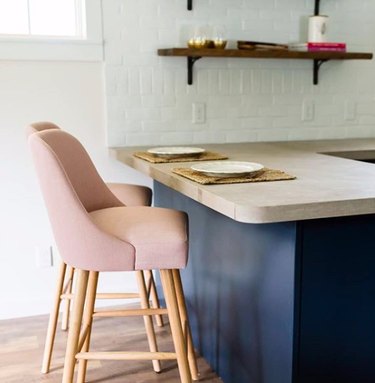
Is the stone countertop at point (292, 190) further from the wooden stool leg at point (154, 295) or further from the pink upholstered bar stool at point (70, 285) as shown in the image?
the wooden stool leg at point (154, 295)

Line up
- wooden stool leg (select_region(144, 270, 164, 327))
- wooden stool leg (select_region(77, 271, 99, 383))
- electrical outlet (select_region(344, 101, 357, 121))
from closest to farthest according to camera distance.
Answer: wooden stool leg (select_region(77, 271, 99, 383)), wooden stool leg (select_region(144, 270, 164, 327)), electrical outlet (select_region(344, 101, 357, 121))

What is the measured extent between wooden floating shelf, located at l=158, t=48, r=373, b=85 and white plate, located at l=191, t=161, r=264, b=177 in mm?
1014

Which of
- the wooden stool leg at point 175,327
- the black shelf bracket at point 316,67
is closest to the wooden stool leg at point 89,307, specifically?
the wooden stool leg at point 175,327

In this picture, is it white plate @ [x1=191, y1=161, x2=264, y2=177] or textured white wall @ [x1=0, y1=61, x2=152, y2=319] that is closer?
white plate @ [x1=191, y1=161, x2=264, y2=177]

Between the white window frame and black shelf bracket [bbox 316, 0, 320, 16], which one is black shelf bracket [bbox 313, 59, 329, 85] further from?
the white window frame

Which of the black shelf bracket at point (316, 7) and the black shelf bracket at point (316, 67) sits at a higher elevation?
the black shelf bracket at point (316, 7)

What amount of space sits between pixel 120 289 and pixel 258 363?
4.50 ft

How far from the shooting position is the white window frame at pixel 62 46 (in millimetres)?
2656

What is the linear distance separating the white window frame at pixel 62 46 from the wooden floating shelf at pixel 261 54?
1.15ft

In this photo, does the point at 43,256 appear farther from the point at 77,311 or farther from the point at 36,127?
the point at 77,311

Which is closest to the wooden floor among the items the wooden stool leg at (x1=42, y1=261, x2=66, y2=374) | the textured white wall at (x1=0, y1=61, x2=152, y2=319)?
the wooden stool leg at (x1=42, y1=261, x2=66, y2=374)

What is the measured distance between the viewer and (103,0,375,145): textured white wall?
2.89m

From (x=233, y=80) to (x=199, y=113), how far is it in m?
0.28

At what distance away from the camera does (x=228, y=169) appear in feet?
6.08
